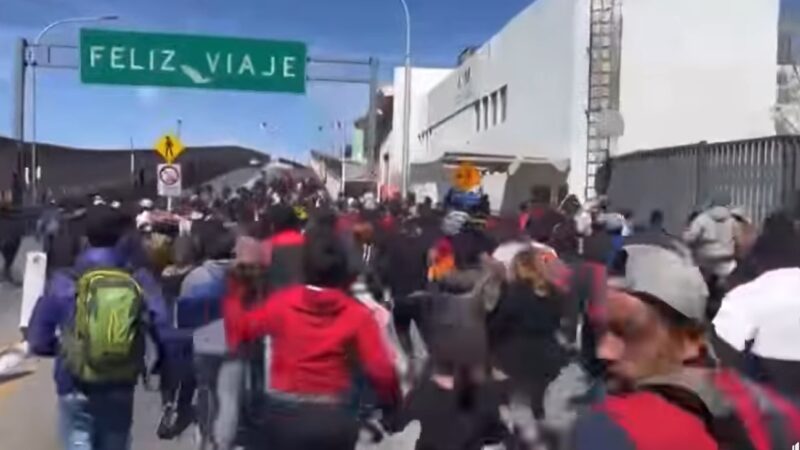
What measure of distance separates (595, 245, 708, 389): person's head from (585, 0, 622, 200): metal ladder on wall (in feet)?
88.7

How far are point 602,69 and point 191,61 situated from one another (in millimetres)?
12288

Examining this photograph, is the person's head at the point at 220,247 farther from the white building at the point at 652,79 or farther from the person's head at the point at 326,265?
the white building at the point at 652,79

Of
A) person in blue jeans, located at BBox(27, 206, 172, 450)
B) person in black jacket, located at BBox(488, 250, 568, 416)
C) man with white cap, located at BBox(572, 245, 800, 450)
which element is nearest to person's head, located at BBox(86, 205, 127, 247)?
person in blue jeans, located at BBox(27, 206, 172, 450)

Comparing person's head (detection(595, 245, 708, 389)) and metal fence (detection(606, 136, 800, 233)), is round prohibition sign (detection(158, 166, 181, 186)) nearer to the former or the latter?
metal fence (detection(606, 136, 800, 233))

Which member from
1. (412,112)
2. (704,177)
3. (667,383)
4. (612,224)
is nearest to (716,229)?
(612,224)

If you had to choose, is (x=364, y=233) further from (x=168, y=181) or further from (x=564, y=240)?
(x=168, y=181)

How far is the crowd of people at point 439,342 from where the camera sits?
283 centimetres


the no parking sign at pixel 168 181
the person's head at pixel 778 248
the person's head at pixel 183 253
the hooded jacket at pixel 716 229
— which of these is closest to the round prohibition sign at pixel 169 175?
the no parking sign at pixel 168 181

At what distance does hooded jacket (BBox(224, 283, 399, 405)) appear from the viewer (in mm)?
5508

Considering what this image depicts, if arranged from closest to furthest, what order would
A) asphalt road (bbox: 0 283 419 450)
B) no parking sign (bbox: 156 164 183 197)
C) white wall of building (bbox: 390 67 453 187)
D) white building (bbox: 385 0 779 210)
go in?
asphalt road (bbox: 0 283 419 450), no parking sign (bbox: 156 164 183 197), white building (bbox: 385 0 779 210), white wall of building (bbox: 390 67 453 187)

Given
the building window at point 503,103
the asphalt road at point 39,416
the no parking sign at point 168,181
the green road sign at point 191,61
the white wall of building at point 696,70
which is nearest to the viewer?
the asphalt road at point 39,416

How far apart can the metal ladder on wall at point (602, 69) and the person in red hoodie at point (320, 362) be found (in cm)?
2452

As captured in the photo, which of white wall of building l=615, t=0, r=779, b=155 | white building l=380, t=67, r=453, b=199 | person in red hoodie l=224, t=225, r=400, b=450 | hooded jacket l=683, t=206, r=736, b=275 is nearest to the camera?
person in red hoodie l=224, t=225, r=400, b=450

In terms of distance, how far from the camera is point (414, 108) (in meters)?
67.5
